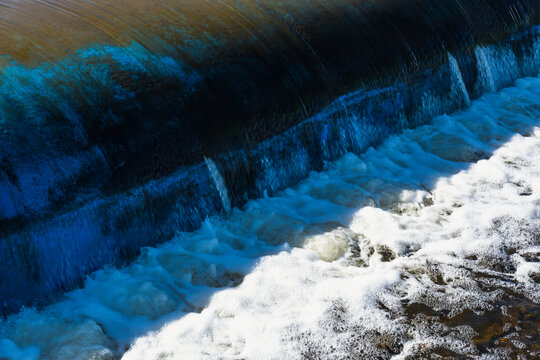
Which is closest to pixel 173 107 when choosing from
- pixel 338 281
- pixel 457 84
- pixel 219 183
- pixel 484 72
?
pixel 219 183

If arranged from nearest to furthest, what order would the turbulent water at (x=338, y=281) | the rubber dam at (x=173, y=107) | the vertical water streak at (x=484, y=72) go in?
the turbulent water at (x=338, y=281)
the rubber dam at (x=173, y=107)
the vertical water streak at (x=484, y=72)

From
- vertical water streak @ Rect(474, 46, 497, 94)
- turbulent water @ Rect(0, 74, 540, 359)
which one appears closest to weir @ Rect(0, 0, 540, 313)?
turbulent water @ Rect(0, 74, 540, 359)

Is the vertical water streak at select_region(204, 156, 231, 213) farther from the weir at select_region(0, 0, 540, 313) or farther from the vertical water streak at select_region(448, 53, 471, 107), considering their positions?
the vertical water streak at select_region(448, 53, 471, 107)

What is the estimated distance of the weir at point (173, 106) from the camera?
400 cm

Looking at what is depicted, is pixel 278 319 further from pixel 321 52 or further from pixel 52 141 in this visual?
pixel 321 52

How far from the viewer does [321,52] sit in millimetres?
5637

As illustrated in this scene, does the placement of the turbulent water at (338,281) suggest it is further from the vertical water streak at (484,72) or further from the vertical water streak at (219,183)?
the vertical water streak at (484,72)

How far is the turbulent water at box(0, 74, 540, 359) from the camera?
352cm

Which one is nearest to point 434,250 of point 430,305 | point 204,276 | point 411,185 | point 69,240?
point 430,305

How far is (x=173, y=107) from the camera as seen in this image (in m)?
4.65

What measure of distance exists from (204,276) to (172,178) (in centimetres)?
76

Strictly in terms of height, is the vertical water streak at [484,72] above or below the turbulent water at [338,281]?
above

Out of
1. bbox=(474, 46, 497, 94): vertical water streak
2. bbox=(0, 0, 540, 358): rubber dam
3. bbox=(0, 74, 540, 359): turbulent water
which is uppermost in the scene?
bbox=(0, 0, 540, 358): rubber dam

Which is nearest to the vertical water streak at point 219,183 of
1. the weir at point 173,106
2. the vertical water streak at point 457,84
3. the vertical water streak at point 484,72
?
the weir at point 173,106
